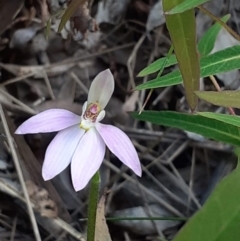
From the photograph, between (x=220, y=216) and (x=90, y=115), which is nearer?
(x=220, y=216)

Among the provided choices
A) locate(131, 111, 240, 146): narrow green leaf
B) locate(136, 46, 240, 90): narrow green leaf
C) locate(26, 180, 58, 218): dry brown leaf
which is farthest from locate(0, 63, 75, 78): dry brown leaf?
locate(136, 46, 240, 90): narrow green leaf

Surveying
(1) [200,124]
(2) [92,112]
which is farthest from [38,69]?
(2) [92,112]

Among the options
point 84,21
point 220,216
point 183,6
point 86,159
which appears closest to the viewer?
point 220,216

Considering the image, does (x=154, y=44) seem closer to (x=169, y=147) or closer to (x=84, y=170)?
(x=169, y=147)

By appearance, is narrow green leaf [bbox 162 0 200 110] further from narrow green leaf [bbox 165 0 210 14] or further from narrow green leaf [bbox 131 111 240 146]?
narrow green leaf [bbox 131 111 240 146]

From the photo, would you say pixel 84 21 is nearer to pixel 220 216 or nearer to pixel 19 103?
pixel 19 103
